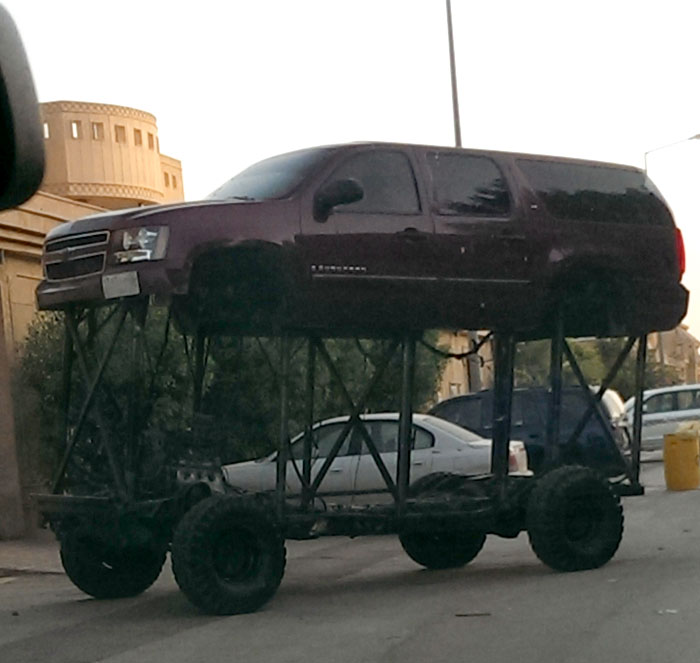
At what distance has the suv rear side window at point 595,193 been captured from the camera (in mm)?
13336

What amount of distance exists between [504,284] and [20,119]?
9.61m

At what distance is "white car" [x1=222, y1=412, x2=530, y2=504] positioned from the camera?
16531 mm

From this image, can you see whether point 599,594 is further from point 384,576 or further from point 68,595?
point 68,595

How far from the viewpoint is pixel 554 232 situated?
13.1 m

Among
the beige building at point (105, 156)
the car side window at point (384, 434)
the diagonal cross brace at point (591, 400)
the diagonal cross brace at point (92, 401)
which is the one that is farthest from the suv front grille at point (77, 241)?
the beige building at point (105, 156)

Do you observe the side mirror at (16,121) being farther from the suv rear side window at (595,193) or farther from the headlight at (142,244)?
the suv rear side window at (595,193)

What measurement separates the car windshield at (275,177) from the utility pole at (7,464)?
803 centimetres

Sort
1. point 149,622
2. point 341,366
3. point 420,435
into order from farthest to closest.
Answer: point 341,366
point 420,435
point 149,622

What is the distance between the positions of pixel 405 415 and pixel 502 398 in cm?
129

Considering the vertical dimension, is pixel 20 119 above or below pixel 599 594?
above

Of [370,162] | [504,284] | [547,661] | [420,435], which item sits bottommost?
[547,661]

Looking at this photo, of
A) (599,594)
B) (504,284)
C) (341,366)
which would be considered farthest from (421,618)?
(341,366)

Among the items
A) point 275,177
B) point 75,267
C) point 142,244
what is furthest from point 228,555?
point 275,177

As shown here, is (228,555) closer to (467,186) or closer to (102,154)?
(467,186)
